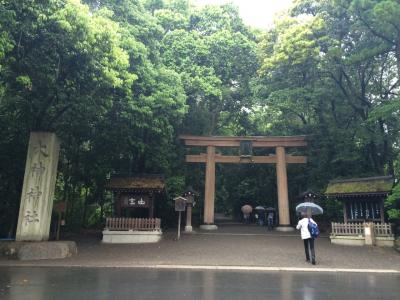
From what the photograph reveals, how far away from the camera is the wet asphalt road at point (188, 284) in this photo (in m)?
6.86

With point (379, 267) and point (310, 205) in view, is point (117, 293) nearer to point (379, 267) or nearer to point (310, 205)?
point (379, 267)

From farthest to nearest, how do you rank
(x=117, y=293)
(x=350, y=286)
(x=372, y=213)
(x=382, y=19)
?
(x=372, y=213) → (x=382, y=19) → (x=350, y=286) → (x=117, y=293)

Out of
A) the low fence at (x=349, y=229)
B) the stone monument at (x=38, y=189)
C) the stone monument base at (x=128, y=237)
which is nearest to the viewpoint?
the stone monument at (x=38, y=189)

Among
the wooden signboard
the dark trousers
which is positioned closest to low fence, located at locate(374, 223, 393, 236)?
the dark trousers

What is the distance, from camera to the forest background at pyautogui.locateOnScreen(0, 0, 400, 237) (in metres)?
13.6

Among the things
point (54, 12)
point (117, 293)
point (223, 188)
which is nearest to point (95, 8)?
point (54, 12)

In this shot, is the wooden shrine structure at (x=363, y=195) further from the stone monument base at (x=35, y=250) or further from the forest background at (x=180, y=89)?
the stone monument base at (x=35, y=250)

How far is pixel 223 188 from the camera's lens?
36.7 meters

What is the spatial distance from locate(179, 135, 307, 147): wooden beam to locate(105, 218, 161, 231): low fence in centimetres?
751

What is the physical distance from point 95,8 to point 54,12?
9063mm

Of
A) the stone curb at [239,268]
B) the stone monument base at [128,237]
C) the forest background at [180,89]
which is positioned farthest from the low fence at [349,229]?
the stone monument base at [128,237]

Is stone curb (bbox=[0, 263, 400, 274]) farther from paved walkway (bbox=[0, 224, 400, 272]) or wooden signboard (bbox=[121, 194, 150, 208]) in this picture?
wooden signboard (bbox=[121, 194, 150, 208])

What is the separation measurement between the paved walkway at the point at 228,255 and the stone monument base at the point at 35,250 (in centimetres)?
47

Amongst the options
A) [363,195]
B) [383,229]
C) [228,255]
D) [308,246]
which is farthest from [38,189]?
A: [383,229]
